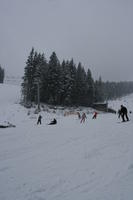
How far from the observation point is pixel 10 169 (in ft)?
15.7

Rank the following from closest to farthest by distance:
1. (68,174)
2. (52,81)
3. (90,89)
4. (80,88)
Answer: (68,174) → (52,81) → (80,88) → (90,89)

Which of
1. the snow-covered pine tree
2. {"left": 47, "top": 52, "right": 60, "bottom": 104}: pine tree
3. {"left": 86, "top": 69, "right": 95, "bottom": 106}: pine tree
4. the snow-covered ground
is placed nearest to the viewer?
the snow-covered ground

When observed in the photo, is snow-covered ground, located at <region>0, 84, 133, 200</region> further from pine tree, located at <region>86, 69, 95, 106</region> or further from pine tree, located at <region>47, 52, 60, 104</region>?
pine tree, located at <region>86, 69, 95, 106</region>

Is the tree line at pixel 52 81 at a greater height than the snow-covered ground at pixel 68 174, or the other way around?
the tree line at pixel 52 81

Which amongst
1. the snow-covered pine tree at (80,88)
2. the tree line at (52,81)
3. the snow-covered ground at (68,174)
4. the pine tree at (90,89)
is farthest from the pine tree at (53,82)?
the snow-covered ground at (68,174)

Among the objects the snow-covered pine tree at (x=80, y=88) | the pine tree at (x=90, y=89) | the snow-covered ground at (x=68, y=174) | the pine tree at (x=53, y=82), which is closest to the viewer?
the snow-covered ground at (x=68, y=174)

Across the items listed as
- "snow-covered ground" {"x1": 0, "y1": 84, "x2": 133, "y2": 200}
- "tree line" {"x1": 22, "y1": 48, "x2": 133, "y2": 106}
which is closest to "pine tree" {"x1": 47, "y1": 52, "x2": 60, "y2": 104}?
"tree line" {"x1": 22, "y1": 48, "x2": 133, "y2": 106}

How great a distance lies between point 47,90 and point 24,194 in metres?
39.0

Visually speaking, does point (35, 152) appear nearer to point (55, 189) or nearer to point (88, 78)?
point (55, 189)

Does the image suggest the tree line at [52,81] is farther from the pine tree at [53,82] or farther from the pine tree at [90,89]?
the pine tree at [90,89]

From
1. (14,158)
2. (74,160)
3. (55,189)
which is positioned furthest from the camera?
(14,158)

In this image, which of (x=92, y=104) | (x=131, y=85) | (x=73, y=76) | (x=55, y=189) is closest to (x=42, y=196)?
(x=55, y=189)

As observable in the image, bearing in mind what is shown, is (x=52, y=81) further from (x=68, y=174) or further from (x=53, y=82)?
(x=68, y=174)

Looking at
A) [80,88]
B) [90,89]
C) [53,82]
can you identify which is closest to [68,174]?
[53,82]
